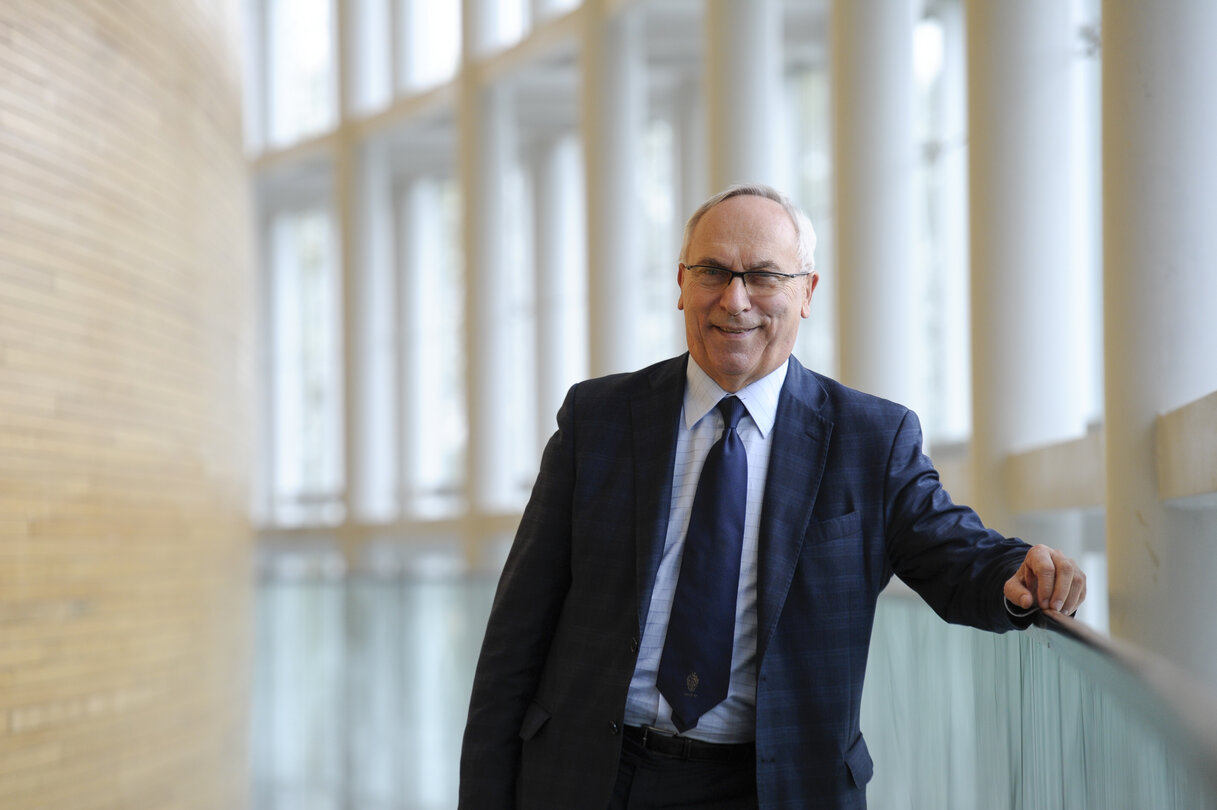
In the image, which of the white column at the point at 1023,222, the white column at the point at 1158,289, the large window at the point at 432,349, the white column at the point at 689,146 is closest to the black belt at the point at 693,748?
the white column at the point at 1158,289

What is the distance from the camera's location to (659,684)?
101 inches

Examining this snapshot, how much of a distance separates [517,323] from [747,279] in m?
15.0

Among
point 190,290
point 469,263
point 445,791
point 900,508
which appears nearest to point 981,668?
point 900,508

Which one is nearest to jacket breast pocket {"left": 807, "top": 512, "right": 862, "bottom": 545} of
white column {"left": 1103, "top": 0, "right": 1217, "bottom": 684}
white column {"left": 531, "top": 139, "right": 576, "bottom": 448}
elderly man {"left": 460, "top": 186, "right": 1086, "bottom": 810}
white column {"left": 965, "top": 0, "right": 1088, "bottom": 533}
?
elderly man {"left": 460, "top": 186, "right": 1086, "bottom": 810}

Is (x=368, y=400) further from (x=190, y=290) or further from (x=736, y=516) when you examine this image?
(x=736, y=516)

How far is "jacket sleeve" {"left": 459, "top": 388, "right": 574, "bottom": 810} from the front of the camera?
2.78 m

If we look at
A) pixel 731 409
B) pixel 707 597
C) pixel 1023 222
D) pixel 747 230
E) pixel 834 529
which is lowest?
pixel 707 597

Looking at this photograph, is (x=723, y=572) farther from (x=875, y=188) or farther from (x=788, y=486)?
(x=875, y=188)

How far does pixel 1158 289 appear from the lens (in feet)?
14.2

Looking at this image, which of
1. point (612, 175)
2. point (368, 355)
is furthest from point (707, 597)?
point (368, 355)

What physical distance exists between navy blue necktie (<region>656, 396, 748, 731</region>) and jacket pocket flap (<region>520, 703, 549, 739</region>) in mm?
307

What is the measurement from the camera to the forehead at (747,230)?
263cm

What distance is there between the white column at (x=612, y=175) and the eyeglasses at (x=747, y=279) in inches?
376

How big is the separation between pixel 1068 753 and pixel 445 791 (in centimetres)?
936
